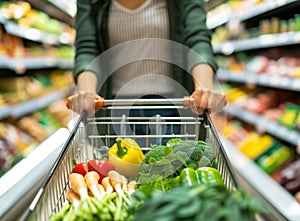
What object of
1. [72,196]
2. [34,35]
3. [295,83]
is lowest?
[72,196]

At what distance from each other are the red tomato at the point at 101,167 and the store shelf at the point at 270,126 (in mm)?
2183

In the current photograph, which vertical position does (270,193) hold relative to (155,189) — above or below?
below

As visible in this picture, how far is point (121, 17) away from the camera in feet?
5.82

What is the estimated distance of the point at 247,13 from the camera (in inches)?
172

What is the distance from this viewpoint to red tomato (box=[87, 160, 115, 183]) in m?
1.24

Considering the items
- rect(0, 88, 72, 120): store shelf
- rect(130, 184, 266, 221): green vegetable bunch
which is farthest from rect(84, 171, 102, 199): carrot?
rect(0, 88, 72, 120): store shelf

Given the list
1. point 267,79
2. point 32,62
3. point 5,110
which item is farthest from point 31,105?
point 267,79

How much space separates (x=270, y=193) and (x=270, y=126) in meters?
1.57

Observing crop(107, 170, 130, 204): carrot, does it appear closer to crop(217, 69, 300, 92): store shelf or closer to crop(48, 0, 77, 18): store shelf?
crop(217, 69, 300, 92): store shelf

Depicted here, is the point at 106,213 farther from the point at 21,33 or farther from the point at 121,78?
the point at 21,33

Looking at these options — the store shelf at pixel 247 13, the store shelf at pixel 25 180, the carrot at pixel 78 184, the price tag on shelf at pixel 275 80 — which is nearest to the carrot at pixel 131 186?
the carrot at pixel 78 184

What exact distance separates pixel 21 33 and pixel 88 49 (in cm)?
228

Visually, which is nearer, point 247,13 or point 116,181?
point 116,181

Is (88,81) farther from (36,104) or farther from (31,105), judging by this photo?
(36,104)
